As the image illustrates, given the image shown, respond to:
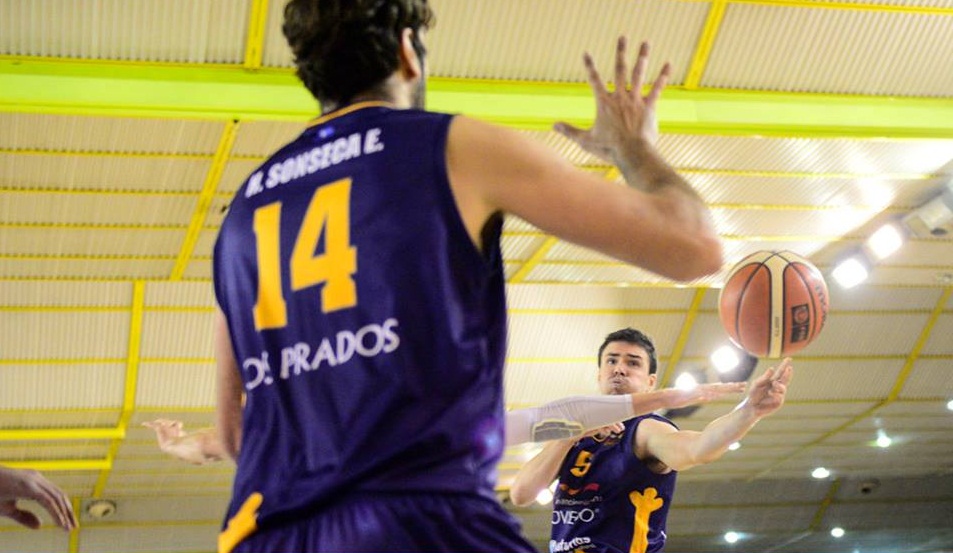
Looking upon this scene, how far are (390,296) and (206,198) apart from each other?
543 inches

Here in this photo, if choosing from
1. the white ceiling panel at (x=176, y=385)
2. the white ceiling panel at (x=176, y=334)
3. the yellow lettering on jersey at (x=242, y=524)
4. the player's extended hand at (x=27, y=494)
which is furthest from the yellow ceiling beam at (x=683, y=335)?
the yellow lettering on jersey at (x=242, y=524)

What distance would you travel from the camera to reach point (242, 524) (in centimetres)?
227

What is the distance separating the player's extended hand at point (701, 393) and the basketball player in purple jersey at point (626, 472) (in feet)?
0.37

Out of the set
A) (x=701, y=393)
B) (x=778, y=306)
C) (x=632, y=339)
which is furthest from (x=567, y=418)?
(x=778, y=306)

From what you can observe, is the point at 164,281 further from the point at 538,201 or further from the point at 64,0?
the point at 538,201

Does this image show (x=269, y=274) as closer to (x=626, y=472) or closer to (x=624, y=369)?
(x=626, y=472)

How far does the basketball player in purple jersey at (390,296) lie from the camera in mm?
2164

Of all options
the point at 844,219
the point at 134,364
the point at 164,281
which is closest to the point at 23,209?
the point at 164,281

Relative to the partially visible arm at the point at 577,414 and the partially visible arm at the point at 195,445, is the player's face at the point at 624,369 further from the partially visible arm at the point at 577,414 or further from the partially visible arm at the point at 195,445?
the partially visible arm at the point at 195,445

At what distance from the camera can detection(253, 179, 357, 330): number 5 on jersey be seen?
2264 mm

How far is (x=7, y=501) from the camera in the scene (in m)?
3.22

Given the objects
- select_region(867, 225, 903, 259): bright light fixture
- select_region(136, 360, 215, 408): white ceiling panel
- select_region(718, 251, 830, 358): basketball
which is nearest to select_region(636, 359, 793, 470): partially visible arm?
select_region(718, 251, 830, 358): basketball

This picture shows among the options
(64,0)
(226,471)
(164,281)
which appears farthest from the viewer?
(226,471)

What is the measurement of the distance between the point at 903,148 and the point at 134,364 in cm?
1270
